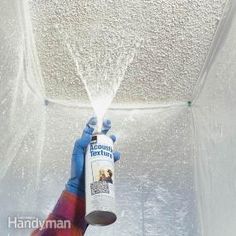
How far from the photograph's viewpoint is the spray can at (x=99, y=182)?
103 centimetres

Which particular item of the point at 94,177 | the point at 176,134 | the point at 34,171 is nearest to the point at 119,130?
the point at 176,134

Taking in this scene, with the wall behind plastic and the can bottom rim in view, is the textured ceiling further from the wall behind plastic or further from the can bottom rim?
the can bottom rim

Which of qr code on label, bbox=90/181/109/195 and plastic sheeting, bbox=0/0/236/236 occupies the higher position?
plastic sheeting, bbox=0/0/236/236

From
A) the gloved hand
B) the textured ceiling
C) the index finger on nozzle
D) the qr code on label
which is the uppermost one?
the textured ceiling

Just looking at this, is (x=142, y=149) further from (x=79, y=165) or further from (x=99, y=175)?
(x=99, y=175)

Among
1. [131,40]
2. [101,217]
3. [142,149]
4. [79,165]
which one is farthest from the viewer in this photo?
[142,149]

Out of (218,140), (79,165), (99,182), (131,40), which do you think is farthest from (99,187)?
(131,40)

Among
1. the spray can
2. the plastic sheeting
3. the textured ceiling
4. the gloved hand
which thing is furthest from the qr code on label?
the textured ceiling

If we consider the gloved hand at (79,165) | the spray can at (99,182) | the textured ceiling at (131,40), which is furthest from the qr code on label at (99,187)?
the textured ceiling at (131,40)

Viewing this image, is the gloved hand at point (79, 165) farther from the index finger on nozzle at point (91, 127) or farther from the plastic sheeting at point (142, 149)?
the plastic sheeting at point (142, 149)

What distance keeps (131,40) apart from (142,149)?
14.2 inches

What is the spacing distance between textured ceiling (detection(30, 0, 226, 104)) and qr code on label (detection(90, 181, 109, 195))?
424 mm

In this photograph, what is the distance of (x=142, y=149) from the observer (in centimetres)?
153

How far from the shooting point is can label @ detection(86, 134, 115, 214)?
40.6 inches
